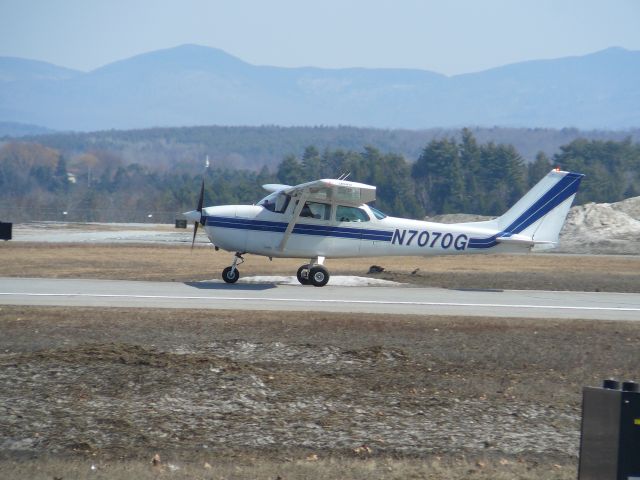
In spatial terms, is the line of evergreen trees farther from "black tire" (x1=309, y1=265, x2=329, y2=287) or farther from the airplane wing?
"black tire" (x1=309, y1=265, x2=329, y2=287)

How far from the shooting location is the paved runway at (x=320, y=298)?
18.9m

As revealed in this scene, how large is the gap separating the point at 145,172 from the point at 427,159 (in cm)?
6102

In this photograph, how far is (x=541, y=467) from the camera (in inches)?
404

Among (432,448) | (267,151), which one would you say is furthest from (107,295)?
(267,151)

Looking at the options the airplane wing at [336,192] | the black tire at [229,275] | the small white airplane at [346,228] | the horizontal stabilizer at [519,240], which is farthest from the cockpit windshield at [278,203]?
the horizontal stabilizer at [519,240]

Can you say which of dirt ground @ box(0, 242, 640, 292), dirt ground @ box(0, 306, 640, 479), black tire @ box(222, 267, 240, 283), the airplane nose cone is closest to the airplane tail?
dirt ground @ box(0, 242, 640, 292)

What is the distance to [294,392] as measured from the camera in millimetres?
12062

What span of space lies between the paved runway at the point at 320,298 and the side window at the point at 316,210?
193 centimetres

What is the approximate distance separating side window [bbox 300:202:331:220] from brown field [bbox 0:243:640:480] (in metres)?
7.18

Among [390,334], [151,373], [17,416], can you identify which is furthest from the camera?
[390,334]

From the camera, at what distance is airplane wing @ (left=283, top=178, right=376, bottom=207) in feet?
77.3

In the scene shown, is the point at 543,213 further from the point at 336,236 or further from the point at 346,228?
the point at 336,236

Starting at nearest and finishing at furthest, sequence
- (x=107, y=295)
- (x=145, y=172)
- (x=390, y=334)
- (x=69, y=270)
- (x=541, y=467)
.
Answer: (x=541, y=467) → (x=390, y=334) → (x=107, y=295) → (x=69, y=270) → (x=145, y=172)

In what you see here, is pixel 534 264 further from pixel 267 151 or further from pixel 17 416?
pixel 267 151
